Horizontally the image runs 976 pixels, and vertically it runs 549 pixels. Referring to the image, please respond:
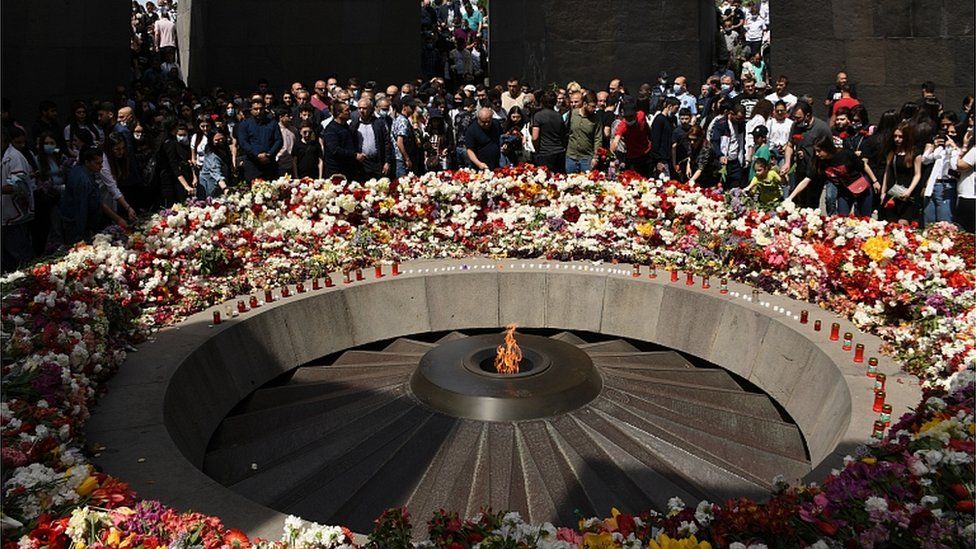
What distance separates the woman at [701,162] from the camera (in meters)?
13.6

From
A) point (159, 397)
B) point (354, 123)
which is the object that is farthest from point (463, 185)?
point (159, 397)

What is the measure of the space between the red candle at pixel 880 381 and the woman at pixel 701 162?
6063 mm

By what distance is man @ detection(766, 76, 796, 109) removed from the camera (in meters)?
16.2

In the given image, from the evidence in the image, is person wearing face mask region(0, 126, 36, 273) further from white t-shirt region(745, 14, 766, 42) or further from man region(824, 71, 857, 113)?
white t-shirt region(745, 14, 766, 42)

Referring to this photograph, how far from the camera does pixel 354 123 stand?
542 inches

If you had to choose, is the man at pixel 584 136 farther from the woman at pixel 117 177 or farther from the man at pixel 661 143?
the woman at pixel 117 177

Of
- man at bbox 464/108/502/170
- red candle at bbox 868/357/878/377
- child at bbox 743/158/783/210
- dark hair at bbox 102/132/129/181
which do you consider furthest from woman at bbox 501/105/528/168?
Result: red candle at bbox 868/357/878/377

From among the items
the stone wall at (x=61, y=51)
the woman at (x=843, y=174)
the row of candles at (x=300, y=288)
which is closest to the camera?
the row of candles at (x=300, y=288)

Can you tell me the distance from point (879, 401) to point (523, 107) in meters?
10.3

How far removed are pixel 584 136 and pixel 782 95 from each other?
181 inches

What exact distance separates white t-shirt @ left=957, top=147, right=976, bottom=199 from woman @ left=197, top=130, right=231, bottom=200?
889 cm

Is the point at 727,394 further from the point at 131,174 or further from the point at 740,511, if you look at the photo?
the point at 131,174

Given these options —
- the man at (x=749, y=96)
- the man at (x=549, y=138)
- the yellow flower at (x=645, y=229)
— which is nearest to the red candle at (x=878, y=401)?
the yellow flower at (x=645, y=229)

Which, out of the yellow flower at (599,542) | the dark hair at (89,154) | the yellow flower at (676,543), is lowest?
the yellow flower at (599,542)
